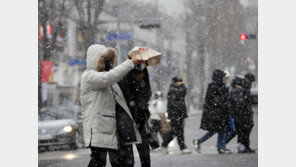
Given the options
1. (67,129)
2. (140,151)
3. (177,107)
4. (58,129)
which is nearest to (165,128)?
(177,107)

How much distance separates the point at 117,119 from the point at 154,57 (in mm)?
679

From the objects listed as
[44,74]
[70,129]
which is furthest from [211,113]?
[44,74]

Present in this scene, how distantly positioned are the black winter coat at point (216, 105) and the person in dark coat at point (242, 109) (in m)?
0.27

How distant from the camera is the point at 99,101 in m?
4.33

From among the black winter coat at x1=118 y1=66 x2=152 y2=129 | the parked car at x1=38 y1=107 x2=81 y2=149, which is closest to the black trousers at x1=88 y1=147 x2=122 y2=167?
the black winter coat at x1=118 y1=66 x2=152 y2=129

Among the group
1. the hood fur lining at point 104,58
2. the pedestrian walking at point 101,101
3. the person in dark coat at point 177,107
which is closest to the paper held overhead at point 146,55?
A: the pedestrian walking at point 101,101

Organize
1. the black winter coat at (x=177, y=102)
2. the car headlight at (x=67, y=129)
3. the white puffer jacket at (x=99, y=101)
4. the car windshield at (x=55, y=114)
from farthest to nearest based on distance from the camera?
the car windshield at (x=55, y=114)
the car headlight at (x=67, y=129)
the black winter coat at (x=177, y=102)
the white puffer jacket at (x=99, y=101)

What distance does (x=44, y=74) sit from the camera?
16234 millimetres

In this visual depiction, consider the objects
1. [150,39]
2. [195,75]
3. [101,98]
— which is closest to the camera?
[101,98]

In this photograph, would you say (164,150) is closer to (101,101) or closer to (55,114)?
(55,114)

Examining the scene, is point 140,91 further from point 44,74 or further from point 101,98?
point 44,74

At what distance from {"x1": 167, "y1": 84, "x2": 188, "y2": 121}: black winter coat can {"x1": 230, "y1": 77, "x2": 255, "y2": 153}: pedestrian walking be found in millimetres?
975

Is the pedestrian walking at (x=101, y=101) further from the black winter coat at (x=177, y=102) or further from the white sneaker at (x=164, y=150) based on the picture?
the white sneaker at (x=164, y=150)

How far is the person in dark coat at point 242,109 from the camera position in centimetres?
930
